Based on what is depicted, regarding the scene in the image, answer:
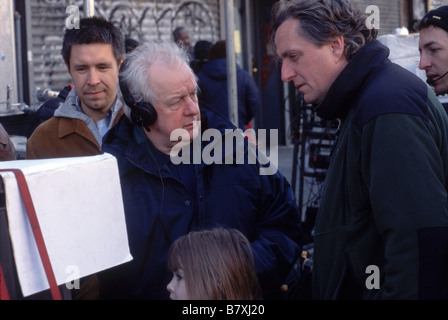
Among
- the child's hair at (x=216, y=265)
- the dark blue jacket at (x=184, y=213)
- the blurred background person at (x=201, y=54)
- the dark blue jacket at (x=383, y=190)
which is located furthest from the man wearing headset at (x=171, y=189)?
the blurred background person at (x=201, y=54)

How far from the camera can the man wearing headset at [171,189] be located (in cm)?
240

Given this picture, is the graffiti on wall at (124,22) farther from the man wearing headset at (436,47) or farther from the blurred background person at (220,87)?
the man wearing headset at (436,47)

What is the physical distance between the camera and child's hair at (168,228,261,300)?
2.03m

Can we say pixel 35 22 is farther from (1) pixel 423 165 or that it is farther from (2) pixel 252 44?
(1) pixel 423 165

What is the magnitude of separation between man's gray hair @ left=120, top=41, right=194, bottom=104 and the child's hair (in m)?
0.73

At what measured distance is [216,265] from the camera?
81.1 inches

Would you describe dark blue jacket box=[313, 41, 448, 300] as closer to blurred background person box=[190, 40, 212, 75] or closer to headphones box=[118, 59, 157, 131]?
headphones box=[118, 59, 157, 131]

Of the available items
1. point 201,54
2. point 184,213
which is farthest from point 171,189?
point 201,54

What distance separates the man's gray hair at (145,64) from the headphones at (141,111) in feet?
0.07

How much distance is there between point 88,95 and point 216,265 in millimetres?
1585

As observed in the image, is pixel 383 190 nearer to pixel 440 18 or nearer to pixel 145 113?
pixel 145 113

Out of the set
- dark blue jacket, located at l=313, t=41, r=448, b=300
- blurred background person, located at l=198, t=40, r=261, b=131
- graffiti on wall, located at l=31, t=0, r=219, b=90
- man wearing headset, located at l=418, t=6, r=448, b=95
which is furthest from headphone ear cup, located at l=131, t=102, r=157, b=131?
graffiti on wall, located at l=31, t=0, r=219, b=90

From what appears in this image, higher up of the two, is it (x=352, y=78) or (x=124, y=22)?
(x=124, y=22)

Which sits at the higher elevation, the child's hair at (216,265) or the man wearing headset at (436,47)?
the man wearing headset at (436,47)
